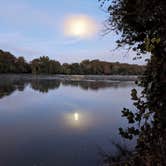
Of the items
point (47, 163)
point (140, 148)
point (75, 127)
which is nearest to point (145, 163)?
point (140, 148)

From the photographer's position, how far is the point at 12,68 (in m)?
69.4

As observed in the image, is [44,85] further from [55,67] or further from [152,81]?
[55,67]

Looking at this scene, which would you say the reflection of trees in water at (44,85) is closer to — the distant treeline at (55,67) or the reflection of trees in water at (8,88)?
the reflection of trees in water at (8,88)

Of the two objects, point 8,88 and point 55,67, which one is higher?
point 55,67

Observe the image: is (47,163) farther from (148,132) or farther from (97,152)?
(148,132)

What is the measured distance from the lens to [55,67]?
286 feet

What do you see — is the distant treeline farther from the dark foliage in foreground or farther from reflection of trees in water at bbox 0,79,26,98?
the dark foliage in foreground

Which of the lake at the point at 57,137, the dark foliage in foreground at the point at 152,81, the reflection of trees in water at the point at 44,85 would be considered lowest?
the reflection of trees in water at the point at 44,85

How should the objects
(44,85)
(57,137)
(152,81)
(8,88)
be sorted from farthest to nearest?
(44,85)
(8,88)
(57,137)
(152,81)

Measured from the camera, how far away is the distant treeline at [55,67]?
71.1m

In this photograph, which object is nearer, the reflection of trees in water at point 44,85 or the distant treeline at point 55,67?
the reflection of trees in water at point 44,85

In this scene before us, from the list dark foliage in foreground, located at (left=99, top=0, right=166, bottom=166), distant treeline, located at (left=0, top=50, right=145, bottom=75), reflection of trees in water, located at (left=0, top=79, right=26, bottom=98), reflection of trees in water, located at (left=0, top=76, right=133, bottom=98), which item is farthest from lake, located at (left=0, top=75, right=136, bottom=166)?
distant treeline, located at (left=0, top=50, right=145, bottom=75)

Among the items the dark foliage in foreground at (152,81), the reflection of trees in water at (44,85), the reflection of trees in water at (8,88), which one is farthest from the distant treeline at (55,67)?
the dark foliage in foreground at (152,81)

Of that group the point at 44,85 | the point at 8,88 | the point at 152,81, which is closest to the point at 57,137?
the point at 152,81
